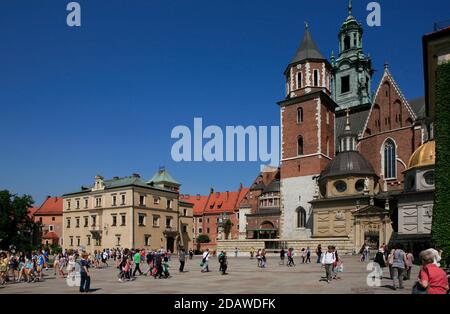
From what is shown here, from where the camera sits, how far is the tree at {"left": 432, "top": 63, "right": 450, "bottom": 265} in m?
22.3

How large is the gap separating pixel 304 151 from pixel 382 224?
15.1 m

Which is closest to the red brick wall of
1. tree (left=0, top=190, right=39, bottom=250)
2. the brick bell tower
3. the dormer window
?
the brick bell tower

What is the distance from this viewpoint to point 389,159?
53.9m

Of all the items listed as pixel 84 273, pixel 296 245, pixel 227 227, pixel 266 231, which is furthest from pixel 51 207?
pixel 84 273

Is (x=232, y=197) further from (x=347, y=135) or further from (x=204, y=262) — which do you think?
(x=204, y=262)

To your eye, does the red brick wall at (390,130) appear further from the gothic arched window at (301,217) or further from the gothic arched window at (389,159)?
the gothic arched window at (301,217)

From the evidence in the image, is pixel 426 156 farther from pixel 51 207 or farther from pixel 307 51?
pixel 51 207

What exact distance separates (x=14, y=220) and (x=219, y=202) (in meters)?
45.2

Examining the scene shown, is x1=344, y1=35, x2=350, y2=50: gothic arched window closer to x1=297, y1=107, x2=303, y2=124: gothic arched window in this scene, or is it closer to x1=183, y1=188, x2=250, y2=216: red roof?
x1=297, y1=107, x2=303, y2=124: gothic arched window

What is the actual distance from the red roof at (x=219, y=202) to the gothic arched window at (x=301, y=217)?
35.6 meters

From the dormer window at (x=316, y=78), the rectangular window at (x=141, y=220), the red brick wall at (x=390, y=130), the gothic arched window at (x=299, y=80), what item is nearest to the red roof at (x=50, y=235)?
the rectangular window at (x=141, y=220)

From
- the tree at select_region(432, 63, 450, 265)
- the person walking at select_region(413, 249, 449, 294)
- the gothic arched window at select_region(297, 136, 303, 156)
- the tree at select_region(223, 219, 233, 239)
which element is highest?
the gothic arched window at select_region(297, 136, 303, 156)

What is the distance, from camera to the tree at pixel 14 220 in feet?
180

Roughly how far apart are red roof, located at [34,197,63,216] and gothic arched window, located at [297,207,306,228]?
1997 inches
